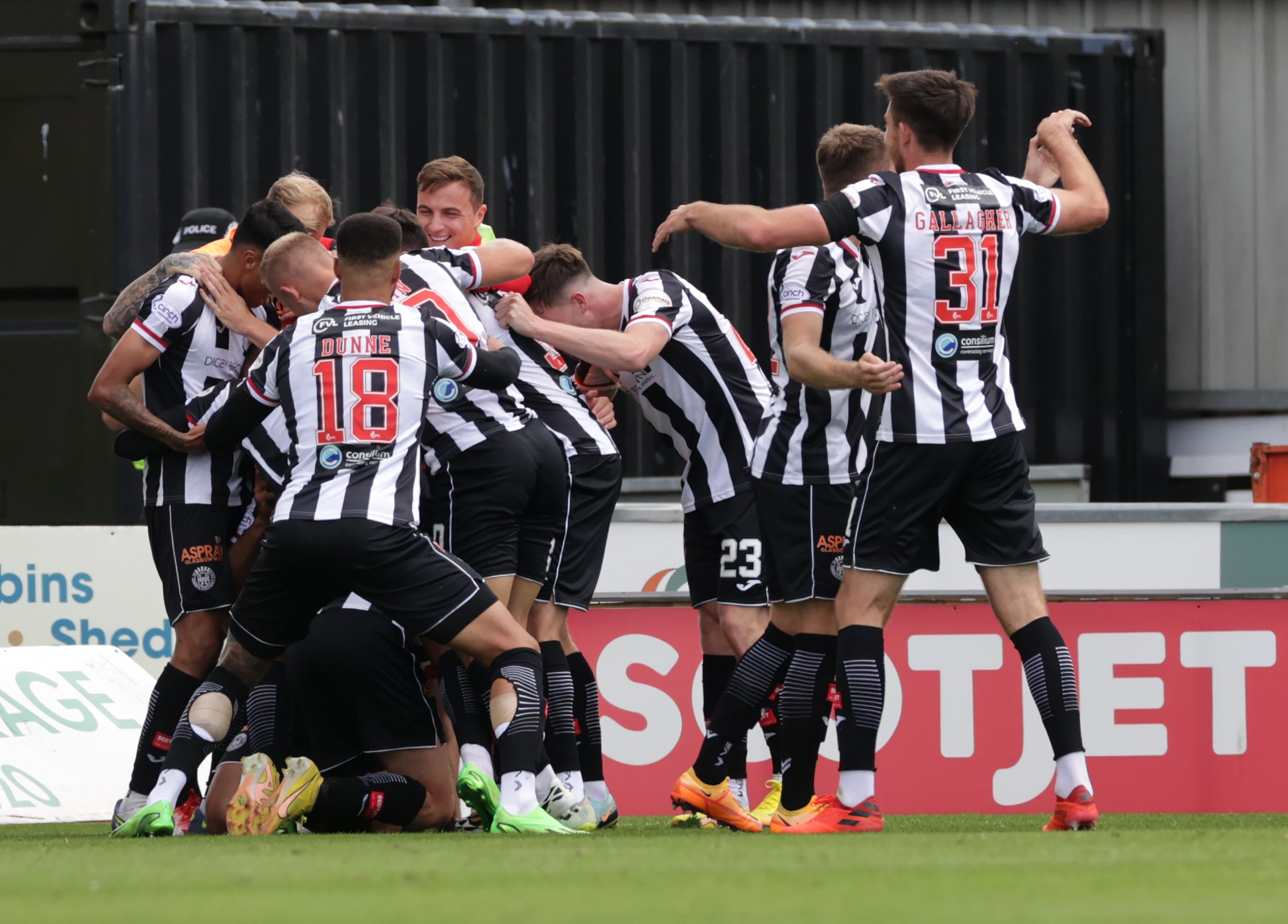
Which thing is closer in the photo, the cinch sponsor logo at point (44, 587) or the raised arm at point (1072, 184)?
the raised arm at point (1072, 184)

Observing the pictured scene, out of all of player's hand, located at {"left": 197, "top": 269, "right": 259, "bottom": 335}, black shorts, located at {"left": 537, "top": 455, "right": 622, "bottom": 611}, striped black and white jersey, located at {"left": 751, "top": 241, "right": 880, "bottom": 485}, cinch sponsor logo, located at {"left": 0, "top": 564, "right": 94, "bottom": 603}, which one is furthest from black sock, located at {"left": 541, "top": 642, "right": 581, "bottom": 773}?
cinch sponsor logo, located at {"left": 0, "top": 564, "right": 94, "bottom": 603}

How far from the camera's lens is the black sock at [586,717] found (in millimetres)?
5383

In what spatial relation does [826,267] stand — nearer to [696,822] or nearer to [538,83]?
[696,822]

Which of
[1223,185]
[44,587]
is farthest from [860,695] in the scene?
[1223,185]

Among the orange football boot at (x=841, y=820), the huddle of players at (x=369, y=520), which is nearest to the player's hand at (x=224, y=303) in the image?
the huddle of players at (x=369, y=520)

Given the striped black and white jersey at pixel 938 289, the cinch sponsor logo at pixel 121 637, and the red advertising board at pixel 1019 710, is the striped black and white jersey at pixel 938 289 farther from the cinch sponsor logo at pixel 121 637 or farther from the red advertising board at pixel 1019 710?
the cinch sponsor logo at pixel 121 637

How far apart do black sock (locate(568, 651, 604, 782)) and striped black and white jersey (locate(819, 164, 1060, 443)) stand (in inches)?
57.8

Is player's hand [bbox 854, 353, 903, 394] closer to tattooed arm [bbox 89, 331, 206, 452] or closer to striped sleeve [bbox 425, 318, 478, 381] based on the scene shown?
striped sleeve [bbox 425, 318, 478, 381]

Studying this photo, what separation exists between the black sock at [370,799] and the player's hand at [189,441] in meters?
1.06

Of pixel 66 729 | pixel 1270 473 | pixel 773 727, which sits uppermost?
pixel 1270 473

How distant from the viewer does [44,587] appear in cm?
716

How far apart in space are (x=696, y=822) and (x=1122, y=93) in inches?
219

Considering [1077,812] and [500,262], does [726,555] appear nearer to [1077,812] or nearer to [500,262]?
[500,262]

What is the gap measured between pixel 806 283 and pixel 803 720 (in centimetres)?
119
